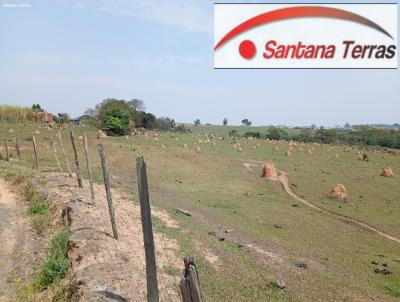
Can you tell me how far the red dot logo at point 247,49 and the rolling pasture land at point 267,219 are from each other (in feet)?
30.3

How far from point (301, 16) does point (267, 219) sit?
40.4 feet

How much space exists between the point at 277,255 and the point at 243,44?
11.2 m

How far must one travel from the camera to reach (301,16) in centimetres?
2075

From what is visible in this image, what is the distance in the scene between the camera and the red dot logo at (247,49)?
20.9m

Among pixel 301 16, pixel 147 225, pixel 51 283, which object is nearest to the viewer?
pixel 147 225

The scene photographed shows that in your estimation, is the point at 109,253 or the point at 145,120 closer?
the point at 109,253

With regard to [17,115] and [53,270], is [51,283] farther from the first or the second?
[17,115]

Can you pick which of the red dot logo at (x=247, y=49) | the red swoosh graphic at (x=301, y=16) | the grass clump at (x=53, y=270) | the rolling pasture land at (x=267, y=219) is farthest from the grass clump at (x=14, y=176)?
the red dot logo at (x=247, y=49)

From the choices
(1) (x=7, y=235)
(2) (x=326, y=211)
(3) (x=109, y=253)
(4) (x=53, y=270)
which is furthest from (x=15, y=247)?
(2) (x=326, y=211)

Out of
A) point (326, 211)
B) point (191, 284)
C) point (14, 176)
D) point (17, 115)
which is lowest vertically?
point (326, 211)

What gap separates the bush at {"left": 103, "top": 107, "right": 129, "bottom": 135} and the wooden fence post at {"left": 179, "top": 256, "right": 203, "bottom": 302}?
2058 inches

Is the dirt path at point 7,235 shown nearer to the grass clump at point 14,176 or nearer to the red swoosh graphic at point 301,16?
the grass clump at point 14,176

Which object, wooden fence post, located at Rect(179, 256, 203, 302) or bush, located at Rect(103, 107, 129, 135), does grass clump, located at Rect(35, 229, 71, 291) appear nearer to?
wooden fence post, located at Rect(179, 256, 203, 302)

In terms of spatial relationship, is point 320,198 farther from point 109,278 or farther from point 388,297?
point 109,278
